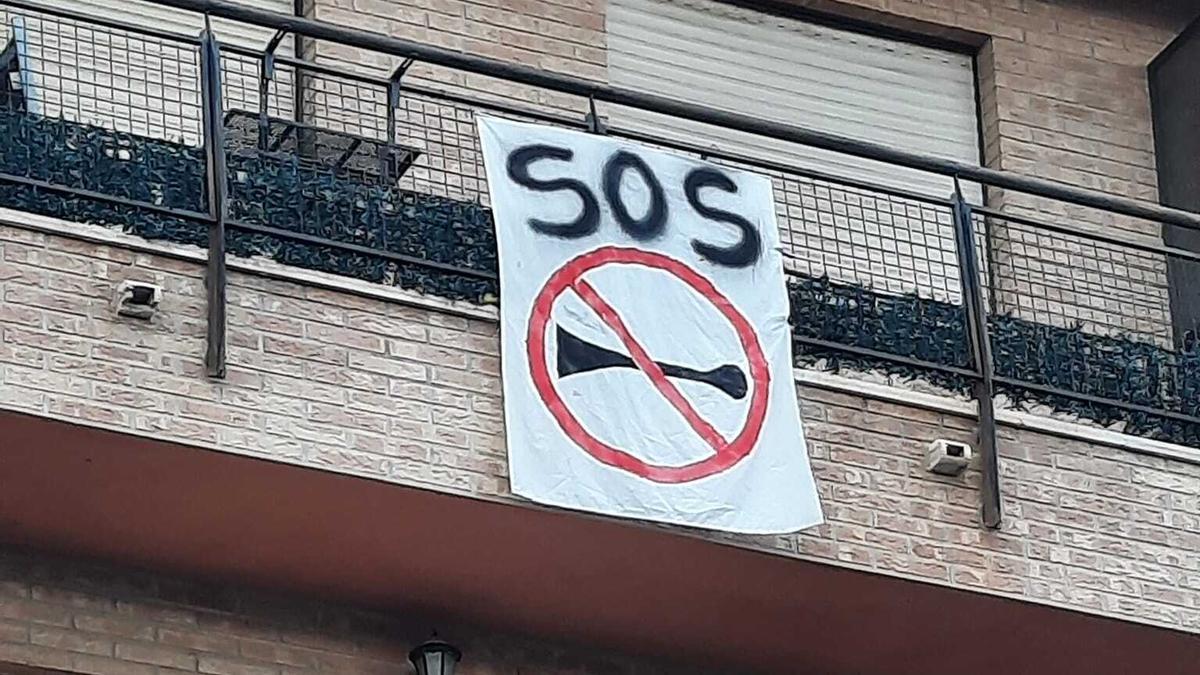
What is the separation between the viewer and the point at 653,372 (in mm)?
10938

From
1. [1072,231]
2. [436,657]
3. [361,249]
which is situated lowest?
[436,657]

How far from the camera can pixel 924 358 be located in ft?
38.3

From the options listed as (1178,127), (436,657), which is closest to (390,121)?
(436,657)

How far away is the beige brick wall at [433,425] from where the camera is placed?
33.3 feet

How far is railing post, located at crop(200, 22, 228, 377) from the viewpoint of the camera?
10.2 m

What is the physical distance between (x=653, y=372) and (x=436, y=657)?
1.36m

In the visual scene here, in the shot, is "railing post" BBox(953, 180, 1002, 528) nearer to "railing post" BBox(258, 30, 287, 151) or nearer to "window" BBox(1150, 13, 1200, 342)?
"window" BBox(1150, 13, 1200, 342)

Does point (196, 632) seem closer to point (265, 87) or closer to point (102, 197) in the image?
point (102, 197)

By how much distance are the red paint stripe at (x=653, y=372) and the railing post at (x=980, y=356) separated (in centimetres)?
111

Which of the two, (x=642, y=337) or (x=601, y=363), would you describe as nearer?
(x=601, y=363)

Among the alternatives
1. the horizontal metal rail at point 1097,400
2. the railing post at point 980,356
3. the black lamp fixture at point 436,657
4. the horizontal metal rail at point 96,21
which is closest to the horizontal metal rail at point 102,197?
the horizontal metal rail at point 96,21

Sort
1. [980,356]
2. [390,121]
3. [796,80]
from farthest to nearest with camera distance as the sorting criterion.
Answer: [796,80] → [980,356] → [390,121]

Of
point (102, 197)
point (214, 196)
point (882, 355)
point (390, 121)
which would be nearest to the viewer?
point (102, 197)

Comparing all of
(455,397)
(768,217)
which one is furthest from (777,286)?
(455,397)
